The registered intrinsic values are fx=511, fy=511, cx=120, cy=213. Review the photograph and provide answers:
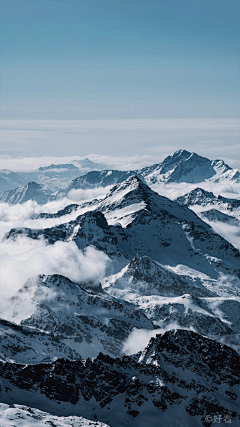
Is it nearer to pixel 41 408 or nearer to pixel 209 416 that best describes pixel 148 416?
pixel 209 416

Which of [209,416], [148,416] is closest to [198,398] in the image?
[209,416]

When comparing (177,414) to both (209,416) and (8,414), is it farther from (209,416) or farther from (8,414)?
(8,414)

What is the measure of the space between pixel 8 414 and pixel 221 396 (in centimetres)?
8109

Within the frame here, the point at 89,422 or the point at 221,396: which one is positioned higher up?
the point at 221,396

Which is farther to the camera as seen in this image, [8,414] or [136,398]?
[136,398]

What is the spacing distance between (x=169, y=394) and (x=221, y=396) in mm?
20336

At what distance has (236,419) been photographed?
191 m

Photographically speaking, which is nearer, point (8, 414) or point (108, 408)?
point (8, 414)

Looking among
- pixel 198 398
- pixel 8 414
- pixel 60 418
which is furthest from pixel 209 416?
pixel 8 414

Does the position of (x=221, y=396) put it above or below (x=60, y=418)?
above

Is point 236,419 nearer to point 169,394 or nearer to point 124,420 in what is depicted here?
point 169,394

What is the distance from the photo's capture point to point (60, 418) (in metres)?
188

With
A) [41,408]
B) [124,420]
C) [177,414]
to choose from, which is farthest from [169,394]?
[41,408]

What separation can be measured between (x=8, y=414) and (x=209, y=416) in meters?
74.2
